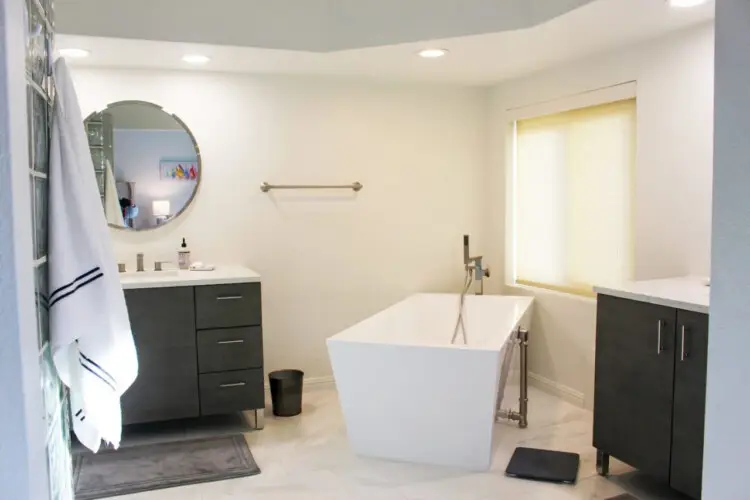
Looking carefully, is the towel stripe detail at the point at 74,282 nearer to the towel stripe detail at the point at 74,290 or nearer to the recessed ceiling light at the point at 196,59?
the towel stripe detail at the point at 74,290

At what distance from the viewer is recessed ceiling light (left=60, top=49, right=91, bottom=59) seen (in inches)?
128

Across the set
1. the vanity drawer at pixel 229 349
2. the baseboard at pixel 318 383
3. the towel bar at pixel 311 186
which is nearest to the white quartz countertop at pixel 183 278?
the vanity drawer at pixel 229 349

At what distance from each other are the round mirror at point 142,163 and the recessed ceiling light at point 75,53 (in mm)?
374

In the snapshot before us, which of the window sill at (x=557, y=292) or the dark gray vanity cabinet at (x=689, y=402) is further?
the window sill at (x=557, y=292)

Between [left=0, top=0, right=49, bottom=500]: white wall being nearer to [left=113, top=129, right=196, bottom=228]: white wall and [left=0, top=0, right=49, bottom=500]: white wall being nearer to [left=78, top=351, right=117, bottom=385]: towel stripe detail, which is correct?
[left=78, top=351, right=117, bottom=385]: towel stripe detail

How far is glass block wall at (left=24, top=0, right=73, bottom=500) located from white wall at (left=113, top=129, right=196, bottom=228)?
2.35 metres

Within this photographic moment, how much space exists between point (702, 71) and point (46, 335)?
2.92 metres

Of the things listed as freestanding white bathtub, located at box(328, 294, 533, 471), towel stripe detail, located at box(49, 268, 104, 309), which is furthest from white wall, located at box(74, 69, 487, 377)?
towel stripe detail, located at box(49, 268, 104, 309)

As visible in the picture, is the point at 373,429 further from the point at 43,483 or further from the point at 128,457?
the point at 43,483

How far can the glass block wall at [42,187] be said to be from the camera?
1.23m

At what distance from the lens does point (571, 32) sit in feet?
10.1

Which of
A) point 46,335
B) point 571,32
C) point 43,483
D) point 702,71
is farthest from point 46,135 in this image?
point 702,71

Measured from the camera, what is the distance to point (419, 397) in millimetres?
2977

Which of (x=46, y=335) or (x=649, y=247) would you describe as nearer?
(x=46, y=335)
